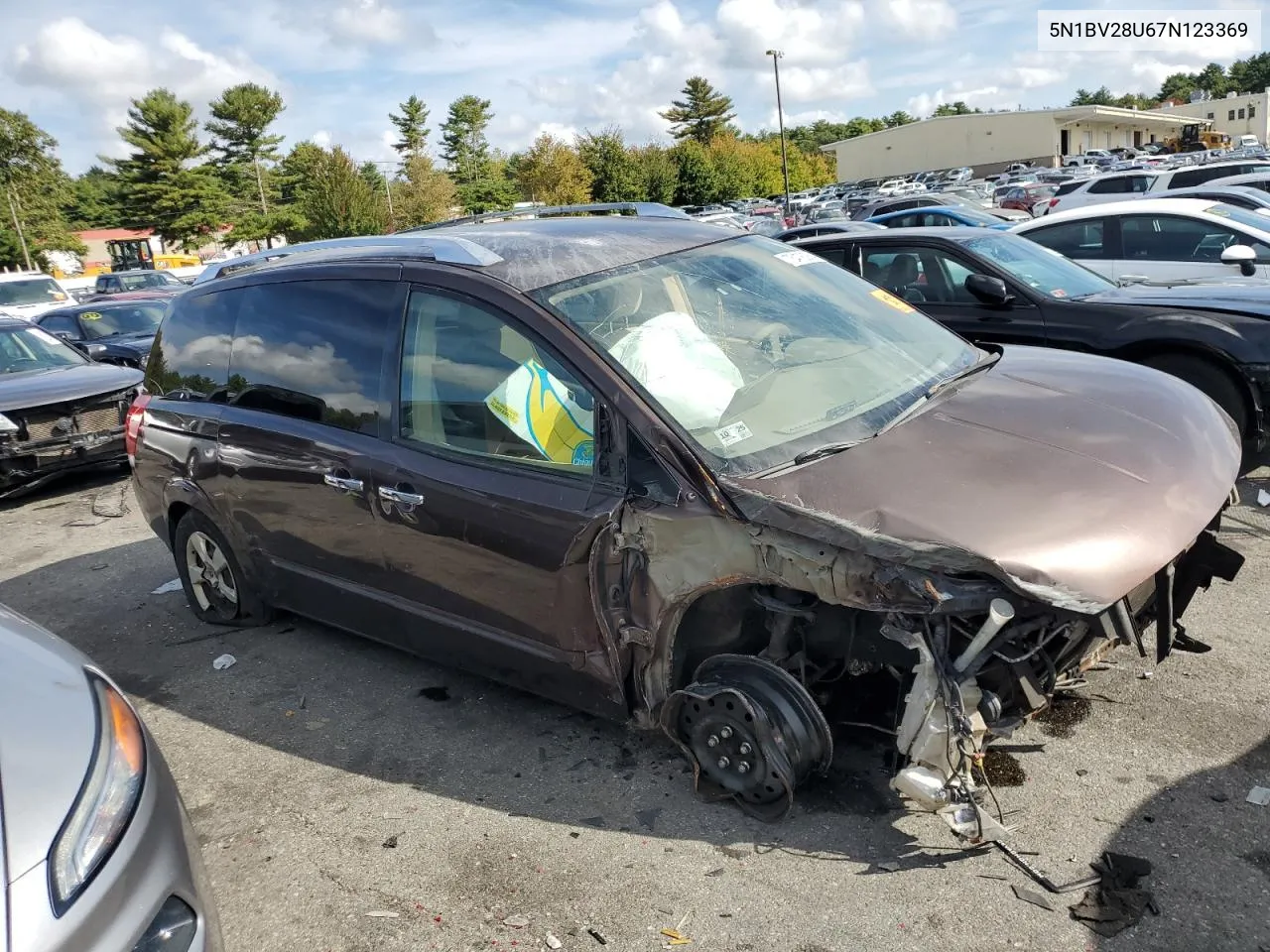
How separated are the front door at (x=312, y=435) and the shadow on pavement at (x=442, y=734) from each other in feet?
1.20

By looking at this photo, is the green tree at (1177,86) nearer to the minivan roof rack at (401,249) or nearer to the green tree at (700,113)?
the green tree at (700,113)

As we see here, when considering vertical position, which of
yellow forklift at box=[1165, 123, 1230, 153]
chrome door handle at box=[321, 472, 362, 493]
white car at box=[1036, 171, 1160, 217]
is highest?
yellow forklift at box=[1165, 123, 1230, 153]

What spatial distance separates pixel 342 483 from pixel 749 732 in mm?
1854

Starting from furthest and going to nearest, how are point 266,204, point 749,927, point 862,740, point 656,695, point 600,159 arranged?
point 266,204
point 600,159
point 862,740
point 656,695
point 749,927

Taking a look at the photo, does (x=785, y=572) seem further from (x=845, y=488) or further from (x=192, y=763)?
(x=192, y=763)

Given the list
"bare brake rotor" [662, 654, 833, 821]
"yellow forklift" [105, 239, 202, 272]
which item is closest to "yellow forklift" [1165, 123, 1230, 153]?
"yellow forklift" [105, 239, 202, 272]

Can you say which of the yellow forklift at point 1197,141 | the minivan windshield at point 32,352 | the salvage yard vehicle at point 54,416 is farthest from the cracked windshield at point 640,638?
the yellow forklift at point 1197,141

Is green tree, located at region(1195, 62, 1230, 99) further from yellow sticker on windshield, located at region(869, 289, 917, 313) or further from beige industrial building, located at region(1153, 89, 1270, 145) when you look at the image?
yellow sticker on windshield, located at region(869, 289, 917, 313)

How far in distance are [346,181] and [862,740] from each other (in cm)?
4385

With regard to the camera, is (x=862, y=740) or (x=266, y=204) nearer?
(x=862, y=740)

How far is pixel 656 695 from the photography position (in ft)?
10.1

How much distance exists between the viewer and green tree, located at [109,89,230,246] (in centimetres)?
6247

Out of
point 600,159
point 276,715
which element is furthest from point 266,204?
point 276,715

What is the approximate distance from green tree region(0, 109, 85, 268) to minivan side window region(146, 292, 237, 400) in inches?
2041
